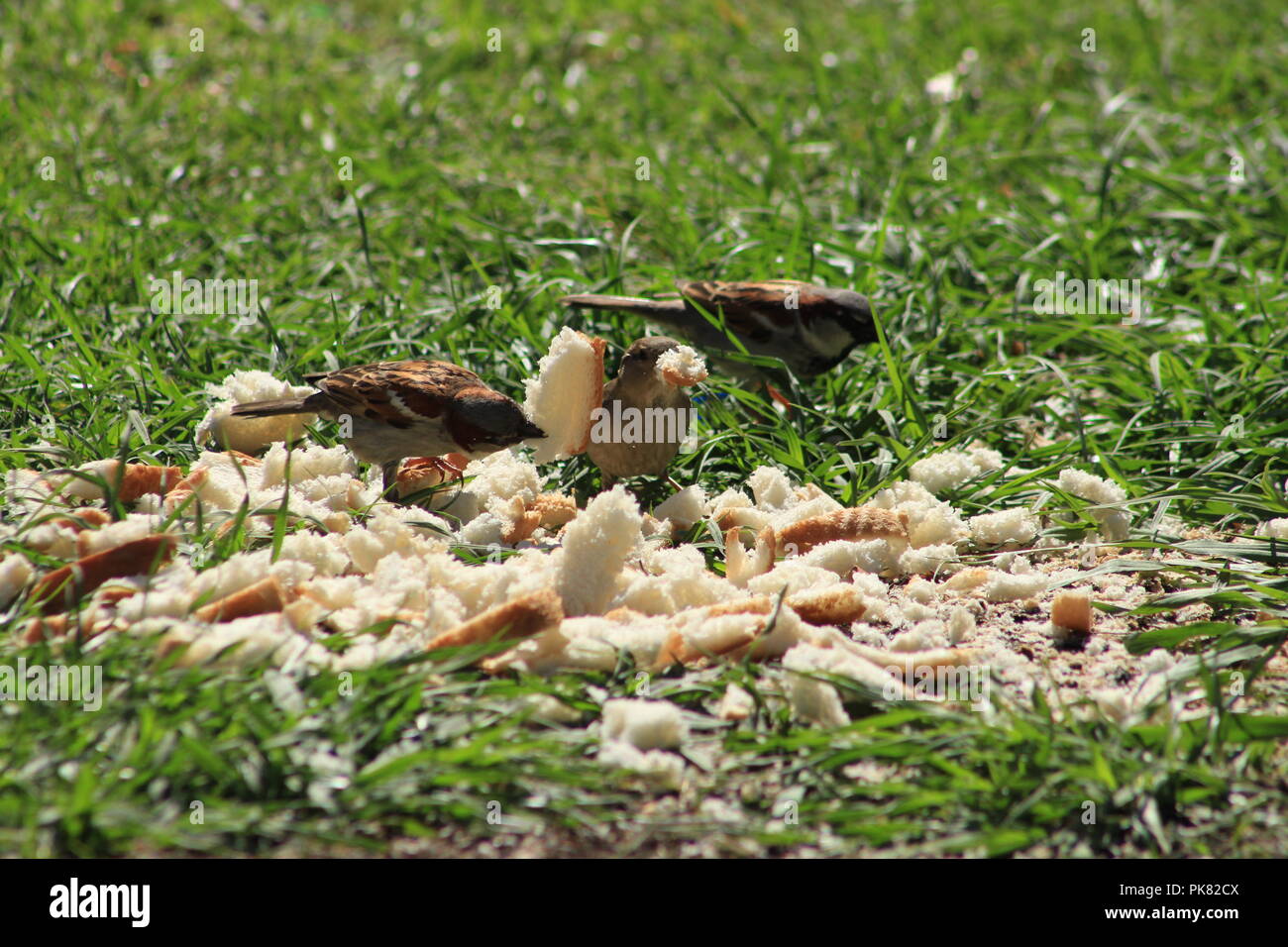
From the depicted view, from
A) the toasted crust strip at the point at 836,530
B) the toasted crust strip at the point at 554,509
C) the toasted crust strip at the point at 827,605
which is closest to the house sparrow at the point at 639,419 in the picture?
the toasted crust strip at the point at 554,509

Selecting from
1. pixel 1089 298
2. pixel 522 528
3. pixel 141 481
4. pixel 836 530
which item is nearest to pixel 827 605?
pixel 836 530

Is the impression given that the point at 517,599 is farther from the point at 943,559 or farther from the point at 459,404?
the point at 943,559

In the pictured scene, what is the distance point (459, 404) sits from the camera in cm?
375

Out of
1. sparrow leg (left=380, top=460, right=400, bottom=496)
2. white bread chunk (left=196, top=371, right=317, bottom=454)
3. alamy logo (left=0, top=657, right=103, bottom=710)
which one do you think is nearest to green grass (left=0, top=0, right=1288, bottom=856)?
alamy logo (left=0, top=657, right=103, bottom=710)

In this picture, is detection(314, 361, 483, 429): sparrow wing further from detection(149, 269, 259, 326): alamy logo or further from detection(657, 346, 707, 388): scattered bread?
detection(149, 269, 259, 326): alamy logo

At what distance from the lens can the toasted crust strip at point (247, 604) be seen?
2957mm

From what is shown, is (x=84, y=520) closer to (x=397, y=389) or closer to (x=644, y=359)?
(x=397, y=389)

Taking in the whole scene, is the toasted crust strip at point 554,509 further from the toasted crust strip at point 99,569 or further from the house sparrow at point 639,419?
the toasted crust strip at point 99,569

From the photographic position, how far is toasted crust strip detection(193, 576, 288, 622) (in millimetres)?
2957

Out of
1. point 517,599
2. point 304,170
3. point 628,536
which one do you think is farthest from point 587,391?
point 304,170

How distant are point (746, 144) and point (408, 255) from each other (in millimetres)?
2530

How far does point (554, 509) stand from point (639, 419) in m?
0.41
